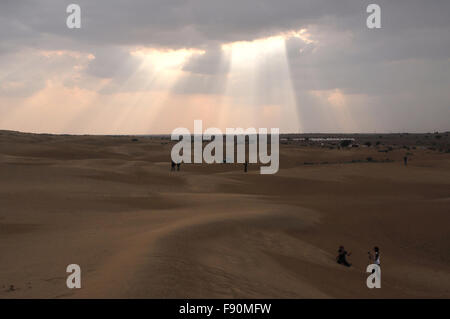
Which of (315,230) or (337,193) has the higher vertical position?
(337,193)

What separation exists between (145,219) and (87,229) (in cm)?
274

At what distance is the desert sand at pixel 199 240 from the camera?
27.0ft

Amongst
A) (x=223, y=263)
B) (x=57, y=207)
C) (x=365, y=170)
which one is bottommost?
(x=223, y=263)

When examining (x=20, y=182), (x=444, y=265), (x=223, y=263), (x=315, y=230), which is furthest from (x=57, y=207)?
(x=444, y=265)

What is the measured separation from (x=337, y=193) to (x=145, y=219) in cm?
1831

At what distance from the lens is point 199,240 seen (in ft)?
39.2

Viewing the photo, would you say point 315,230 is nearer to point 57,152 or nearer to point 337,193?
point 337,193

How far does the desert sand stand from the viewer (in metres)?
8.24

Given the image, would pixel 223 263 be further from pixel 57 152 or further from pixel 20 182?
pixel 57 152

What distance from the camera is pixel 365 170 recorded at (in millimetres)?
39781
